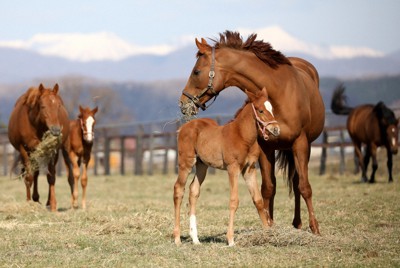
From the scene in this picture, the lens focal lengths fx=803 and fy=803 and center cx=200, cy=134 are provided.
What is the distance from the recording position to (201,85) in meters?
9.24

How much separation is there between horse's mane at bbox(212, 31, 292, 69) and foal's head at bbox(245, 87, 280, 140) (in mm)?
1033

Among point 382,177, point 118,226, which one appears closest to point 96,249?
point 118,226

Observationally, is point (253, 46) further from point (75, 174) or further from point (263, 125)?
point (75, 174)

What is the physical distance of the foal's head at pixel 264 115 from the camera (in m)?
8.39

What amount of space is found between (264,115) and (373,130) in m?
12.3

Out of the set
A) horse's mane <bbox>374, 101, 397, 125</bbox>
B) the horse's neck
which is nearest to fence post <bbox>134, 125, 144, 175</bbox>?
horse's mane <bbox>374, 101, 397, 125</bbox>

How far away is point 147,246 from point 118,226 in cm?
159

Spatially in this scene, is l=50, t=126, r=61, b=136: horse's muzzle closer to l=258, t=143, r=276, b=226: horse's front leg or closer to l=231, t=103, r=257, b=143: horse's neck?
l=258, t=143, r=276, b=226: horse's front leg

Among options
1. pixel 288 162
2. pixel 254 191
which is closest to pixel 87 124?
pixel 288 162

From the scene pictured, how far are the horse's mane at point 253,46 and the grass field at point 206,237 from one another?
2.00 m

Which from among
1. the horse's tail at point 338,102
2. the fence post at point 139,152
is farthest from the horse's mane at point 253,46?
the fence post at point 139,152

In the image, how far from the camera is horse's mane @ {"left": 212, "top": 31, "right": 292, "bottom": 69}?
950cm

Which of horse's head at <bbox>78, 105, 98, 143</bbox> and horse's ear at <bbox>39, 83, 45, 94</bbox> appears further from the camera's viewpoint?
horse's head at <bbox>78, 105, 98, 143</bbox>

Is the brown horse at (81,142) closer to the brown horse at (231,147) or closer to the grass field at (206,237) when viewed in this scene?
the grass field at (206,237)
